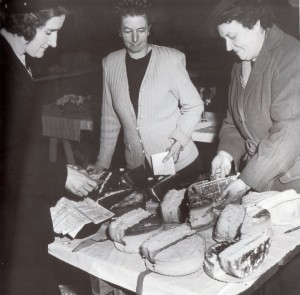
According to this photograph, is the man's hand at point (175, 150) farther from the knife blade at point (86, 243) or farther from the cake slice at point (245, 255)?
the cake slice at point (245, 255)

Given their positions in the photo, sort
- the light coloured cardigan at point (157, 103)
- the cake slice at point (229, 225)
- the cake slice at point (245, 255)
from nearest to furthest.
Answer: the cake slice at point (245, 255) < the cake slice at point (229, 225) < the light coloured cardigan at point (157, 103)

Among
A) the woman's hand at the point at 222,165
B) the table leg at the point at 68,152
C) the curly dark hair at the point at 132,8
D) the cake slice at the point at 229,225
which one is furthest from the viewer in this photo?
the table leg at the point at 68,152

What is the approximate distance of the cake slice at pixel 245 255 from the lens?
2.35 ft

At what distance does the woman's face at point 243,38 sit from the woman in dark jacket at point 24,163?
17.9 inches

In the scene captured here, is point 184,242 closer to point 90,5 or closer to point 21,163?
point 21,163

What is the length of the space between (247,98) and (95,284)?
2.20 feet

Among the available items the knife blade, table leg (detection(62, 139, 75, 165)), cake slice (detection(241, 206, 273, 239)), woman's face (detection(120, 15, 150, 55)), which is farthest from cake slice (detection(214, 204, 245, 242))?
table leg (detection(62, 139, 75, 165))

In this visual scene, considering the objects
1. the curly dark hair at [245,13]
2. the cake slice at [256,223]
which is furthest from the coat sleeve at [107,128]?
the cake slice at [256,223]

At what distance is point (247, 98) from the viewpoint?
1.15m

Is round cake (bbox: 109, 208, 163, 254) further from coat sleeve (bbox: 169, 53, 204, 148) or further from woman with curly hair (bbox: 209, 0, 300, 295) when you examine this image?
coat sleeve (bbox: 169, 53, 204, 148)

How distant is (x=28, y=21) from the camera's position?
89 cm

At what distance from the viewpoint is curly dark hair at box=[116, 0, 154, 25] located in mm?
1349

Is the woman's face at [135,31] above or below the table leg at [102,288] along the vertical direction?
above

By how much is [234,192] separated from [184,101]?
0.53m
